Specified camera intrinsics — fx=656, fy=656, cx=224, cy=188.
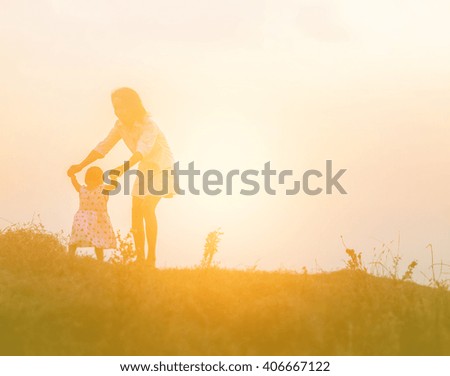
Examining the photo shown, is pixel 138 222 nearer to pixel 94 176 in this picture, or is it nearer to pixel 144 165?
pixel 144 165

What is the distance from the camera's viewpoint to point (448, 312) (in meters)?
8.81

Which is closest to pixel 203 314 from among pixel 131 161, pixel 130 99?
pixel 131 161

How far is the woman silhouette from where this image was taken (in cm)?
1062

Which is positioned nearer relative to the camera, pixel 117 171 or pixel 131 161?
pixel 131 161

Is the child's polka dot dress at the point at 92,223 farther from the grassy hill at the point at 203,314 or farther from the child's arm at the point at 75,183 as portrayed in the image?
the grassy hill at the point at 203,314

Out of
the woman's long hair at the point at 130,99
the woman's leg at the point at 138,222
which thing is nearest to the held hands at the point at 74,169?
the woman's leg at the point at 138,222

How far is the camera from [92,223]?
1158 cm

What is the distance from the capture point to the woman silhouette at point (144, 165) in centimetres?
1062

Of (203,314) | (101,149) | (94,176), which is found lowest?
(203,314)

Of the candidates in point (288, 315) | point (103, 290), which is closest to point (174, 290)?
point (103, 290)

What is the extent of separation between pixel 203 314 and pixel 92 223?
427cm


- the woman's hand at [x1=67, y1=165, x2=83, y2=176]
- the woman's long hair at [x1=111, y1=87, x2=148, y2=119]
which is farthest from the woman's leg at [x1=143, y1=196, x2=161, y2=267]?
the woman's hand at [x1=67, y1=165, x2=83, y2=176]
